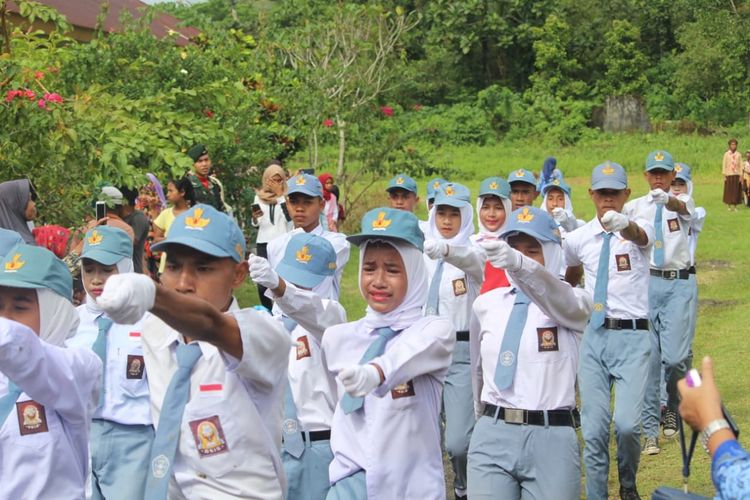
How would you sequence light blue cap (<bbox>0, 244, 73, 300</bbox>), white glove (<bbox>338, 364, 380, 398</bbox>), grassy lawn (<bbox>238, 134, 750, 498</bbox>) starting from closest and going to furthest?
white glove (<bbox>338, 364, 380, 398</bbox>), light blue cap (<bbox>0, 244, 73, 300</bbox>), grassy lawn (<bbox>238, 134, 750, 498</bbox>)

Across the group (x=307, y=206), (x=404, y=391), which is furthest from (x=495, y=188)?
(x=404, y=391)

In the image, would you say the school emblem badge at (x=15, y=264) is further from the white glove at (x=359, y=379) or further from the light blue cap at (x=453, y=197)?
the light blue cap at (x=453, y=197)

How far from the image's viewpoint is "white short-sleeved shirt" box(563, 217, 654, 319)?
Answer: 354 inches

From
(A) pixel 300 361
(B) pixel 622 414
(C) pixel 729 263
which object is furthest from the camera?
(C) pixel 729 263

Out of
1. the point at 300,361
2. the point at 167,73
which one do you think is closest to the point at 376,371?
the point at 300,361

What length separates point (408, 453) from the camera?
557cm

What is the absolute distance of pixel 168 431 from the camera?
4656 mm

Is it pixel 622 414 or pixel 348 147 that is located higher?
pixel 348 147

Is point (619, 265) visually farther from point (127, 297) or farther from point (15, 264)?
point (127, 297)

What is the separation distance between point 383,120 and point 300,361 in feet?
Answer: 52.3

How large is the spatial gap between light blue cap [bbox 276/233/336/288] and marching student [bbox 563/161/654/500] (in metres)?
2.41

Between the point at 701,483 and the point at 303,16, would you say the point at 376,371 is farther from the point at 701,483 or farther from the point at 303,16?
the point at 303,16

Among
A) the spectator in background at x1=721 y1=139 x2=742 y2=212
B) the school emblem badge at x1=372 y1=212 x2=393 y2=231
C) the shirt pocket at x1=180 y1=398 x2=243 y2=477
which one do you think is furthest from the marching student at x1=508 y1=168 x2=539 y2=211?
the spectator in background at x1=721 y1=139 x2=742 y2=212

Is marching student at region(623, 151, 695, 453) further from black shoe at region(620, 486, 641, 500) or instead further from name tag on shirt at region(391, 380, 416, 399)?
name tag on shirt at region(391, 380, 416, 399)
